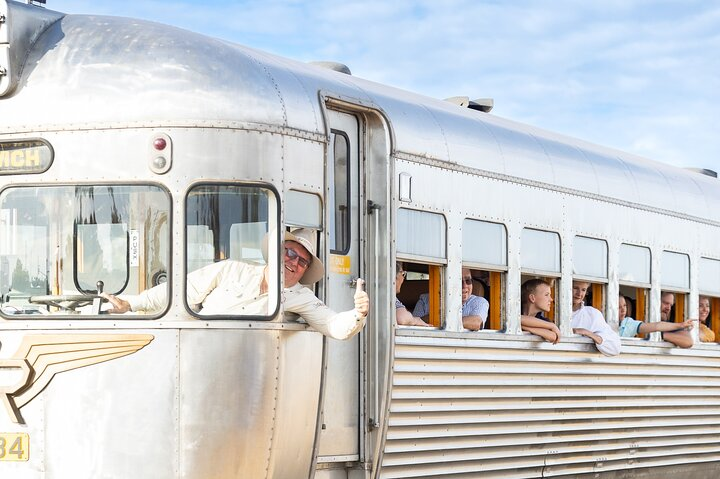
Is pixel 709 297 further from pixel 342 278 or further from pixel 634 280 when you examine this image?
pixel 342 278

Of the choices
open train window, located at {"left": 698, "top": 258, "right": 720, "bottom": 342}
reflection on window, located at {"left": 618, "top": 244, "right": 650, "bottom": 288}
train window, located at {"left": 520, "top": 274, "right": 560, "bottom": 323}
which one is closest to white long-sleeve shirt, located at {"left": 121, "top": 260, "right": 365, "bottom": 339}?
train window, located at {"left": 520, "top": 274, "right": 560, "bottom": 323}

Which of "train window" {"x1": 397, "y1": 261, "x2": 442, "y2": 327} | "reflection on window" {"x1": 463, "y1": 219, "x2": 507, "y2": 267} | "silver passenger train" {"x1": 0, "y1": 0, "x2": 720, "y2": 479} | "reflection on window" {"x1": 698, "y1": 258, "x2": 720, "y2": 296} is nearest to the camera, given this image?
"silver passenger train" {"x1": 0, "y1": 0, "x2": 720, "y2": 479}

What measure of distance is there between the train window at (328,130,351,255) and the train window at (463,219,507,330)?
1323mm

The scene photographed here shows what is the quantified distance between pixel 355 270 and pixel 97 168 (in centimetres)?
188

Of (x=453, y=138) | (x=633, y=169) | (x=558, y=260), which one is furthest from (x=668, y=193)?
(x=453, y=138)

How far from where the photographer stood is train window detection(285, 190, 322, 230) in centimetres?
839

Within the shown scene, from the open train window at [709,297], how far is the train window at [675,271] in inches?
11.9

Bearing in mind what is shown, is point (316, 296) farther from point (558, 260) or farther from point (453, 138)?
point (558, 260)

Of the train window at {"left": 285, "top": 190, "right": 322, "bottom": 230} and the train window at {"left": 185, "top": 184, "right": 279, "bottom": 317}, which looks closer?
the train window at {"left": 185, "top": 184, "right": 279, "bottom": 317}

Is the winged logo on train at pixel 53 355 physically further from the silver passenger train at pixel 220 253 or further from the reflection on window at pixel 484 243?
the reflection on window at pixel 484 243

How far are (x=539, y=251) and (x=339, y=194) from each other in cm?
248

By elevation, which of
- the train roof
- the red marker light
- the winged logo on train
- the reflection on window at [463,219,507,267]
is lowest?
the winged logo on train

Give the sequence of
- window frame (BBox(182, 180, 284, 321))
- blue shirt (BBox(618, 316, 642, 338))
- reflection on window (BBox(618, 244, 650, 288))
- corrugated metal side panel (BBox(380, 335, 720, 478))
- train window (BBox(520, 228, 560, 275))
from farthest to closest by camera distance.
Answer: blue shirt (BBox(618, 316, 642, 338))
reflection on window (BBox(618, 244, 650, 288))
train window (BBox(520, 228, 560, 275))
corrugated metal side panel (BBox(380, 335, 720, 478))
window frame (BBox(182, 180, 284, 321))

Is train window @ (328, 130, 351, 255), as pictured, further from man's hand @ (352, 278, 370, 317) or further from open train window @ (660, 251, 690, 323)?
open train window @ (660, 251, 690, 323)
